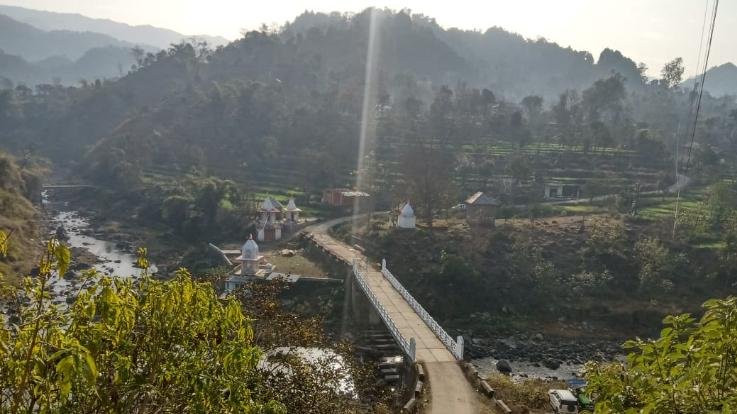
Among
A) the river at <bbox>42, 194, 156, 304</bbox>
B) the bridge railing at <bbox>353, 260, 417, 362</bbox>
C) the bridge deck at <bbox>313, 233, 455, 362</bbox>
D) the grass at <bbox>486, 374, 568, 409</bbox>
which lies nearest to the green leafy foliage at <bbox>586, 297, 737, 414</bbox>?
the grass at <bbox>486, 374, 568, 409</bbox>

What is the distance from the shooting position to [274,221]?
159 ft

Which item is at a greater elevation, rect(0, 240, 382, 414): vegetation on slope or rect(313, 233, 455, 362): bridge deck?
rect(0, 240, 382, 414): vegetation on slope

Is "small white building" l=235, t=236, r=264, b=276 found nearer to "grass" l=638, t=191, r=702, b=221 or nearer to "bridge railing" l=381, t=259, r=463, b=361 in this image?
"bridge railing" l=381, t=259, r=463, b=361

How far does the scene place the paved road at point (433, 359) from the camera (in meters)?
19.0

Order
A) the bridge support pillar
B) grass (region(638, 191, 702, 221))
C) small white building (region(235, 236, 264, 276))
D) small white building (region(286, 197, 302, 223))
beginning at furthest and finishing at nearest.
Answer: small white building (region(286, 197, 302, 223)) < grass (region(638, 191, 702, 221)) < small white building (region(235, 236, 264, 276)) < the bridge support pillar

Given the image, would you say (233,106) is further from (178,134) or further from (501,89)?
(501,89)

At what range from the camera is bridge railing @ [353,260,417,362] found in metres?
22.7

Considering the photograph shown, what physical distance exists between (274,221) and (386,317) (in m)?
23.8

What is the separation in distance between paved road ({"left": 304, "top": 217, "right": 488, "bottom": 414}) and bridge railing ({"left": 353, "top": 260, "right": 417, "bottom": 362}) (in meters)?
0.37

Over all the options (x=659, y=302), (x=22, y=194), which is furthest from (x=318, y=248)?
(x=22, y=194)

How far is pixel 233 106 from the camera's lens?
86.9 m

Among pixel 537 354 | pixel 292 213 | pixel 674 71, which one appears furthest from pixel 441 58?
pixel 537 354

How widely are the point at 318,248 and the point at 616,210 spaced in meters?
25.6

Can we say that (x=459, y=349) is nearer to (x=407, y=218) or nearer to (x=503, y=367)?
(x=503, y=367)
